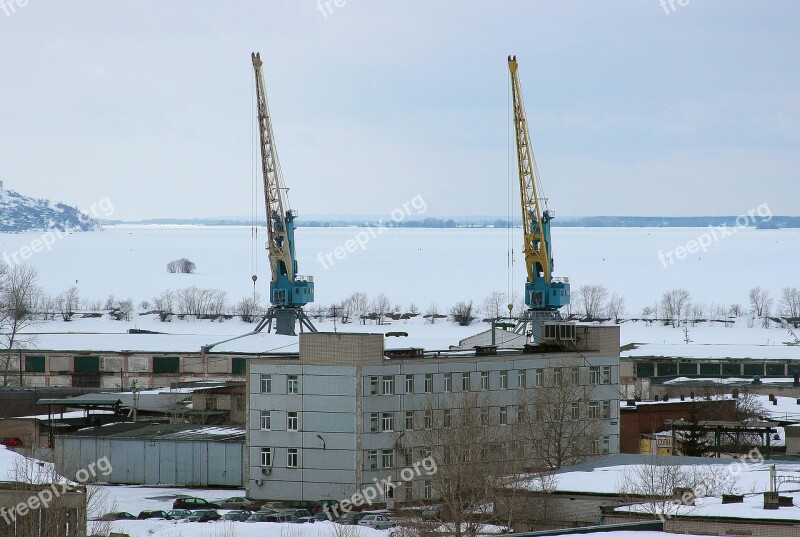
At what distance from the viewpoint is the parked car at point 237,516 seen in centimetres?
3744

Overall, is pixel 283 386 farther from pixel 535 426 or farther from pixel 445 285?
pixel 445 285

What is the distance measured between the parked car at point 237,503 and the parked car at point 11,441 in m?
14.1

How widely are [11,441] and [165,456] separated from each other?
32.3 feet

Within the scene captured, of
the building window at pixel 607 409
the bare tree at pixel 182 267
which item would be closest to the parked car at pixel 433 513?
the building window at pixel 607 409

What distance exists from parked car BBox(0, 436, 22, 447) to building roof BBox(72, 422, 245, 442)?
353 centimetres

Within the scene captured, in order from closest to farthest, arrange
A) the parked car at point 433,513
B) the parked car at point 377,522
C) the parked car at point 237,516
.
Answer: the parked car at point 433,513 → the parked car at point 377,522 → the parked car at point 237,516

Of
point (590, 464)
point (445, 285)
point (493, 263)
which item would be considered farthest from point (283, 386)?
point (493, 263)

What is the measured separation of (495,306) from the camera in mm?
118750

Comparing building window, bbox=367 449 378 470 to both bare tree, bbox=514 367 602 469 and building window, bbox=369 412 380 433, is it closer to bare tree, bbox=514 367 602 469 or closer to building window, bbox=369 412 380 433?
building window, bbox=369 412 380 433

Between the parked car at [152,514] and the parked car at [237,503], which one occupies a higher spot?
the parked car at [152,514]

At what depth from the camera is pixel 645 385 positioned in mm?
69688

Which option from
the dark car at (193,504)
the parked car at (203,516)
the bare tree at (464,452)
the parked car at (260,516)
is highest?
the bare tree at (464,452)

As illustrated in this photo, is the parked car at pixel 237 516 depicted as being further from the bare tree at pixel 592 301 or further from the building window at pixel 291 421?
the bare tree at pixel 592 301

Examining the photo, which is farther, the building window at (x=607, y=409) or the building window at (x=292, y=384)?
the building window at (x=607, y=409)
